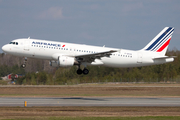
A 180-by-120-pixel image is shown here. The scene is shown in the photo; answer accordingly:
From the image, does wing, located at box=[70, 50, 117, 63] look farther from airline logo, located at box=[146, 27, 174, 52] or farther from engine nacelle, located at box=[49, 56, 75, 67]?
airline logo, located at box=[146, 27, 174, 52]

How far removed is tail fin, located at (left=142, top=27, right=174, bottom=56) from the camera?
4759 centimetres

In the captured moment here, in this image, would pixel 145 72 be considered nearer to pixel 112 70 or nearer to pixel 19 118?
pixel 112 70

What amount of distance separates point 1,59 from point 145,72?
86628mm

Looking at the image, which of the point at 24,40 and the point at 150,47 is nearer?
the point at 24,40

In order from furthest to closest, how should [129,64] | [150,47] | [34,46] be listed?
[150,47]
[129,64]
[34,46]

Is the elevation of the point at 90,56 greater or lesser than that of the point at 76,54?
lesser

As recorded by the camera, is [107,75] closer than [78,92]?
No

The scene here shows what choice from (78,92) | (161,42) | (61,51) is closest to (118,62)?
(61,51)

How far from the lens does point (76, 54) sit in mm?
41312

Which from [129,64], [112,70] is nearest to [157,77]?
[112,70]

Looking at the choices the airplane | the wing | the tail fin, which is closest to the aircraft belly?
the airplane

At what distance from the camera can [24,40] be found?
40562mm

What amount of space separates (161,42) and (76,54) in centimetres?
1615

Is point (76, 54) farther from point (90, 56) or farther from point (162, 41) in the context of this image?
point (162, 41)
